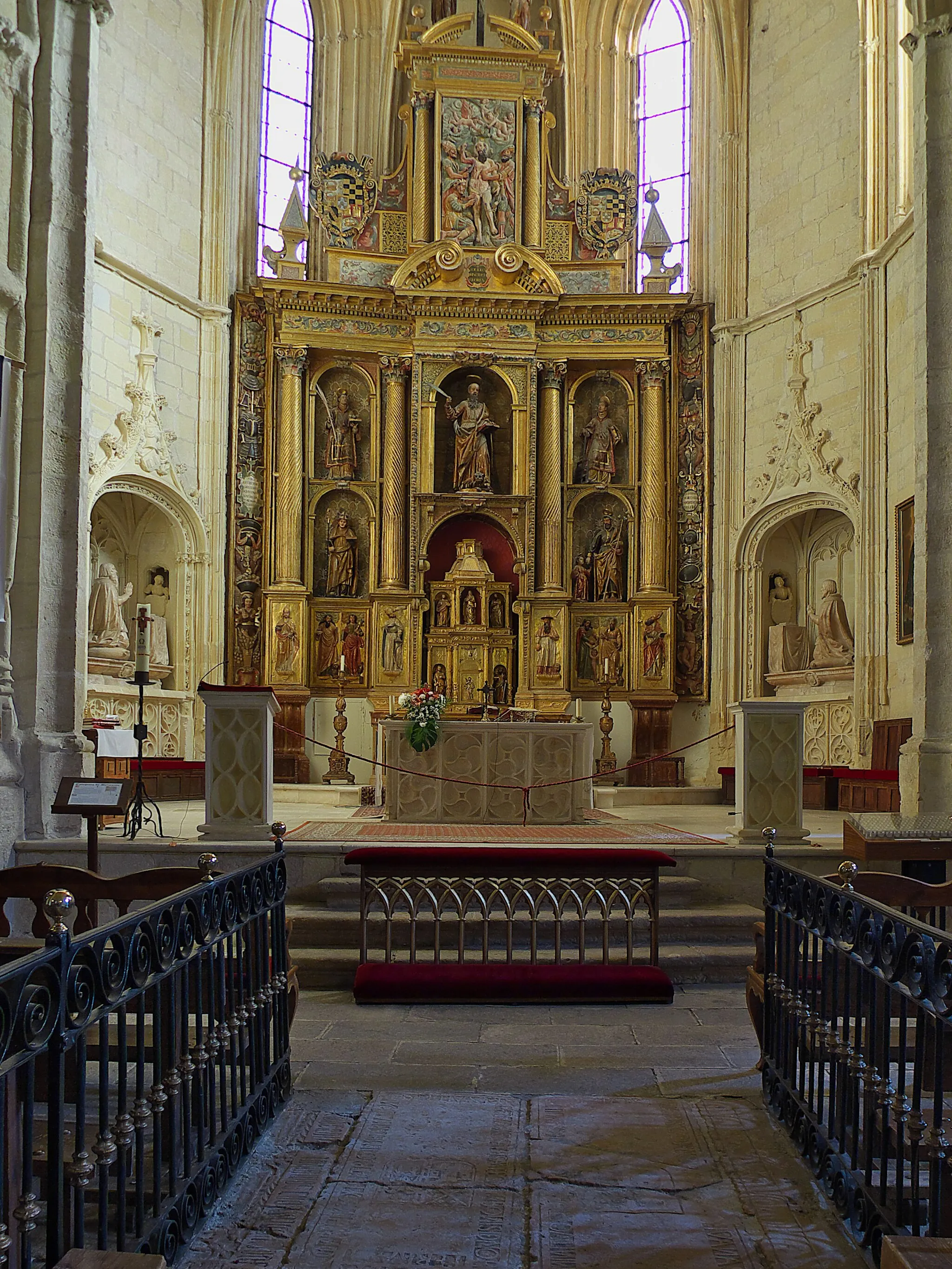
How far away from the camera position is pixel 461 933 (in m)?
6.22

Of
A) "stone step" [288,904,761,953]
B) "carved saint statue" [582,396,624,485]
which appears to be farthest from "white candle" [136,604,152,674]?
"carved saint statue" [582,396,624,485]

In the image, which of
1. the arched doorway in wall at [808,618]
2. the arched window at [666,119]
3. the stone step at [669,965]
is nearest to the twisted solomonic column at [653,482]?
the arched doorway in wall at [808,618]

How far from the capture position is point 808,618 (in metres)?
15.5

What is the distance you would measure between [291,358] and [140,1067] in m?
14.3

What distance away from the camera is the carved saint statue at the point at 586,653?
53.9 feet

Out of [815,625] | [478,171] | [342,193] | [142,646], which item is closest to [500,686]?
[815,625]

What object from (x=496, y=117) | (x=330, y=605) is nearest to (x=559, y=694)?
(x=330, y=605)

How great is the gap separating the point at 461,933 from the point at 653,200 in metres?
13.3

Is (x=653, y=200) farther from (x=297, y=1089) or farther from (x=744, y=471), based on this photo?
(x=297, y=1089)

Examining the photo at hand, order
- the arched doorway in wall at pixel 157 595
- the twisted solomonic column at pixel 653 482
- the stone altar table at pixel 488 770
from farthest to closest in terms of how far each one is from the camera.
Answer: the twisted solomonic column at pixel 653 482 < the arched doorway in wall at pixel 157 595 < the stone altar table at pixel 488 770

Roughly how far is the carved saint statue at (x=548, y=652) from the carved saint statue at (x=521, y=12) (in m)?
8.64

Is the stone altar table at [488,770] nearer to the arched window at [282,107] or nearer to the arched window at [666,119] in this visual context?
the arched window at [282,107]

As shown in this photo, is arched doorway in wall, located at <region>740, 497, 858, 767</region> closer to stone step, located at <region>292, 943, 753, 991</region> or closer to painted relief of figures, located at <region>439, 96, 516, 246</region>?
painted relief of figures, located at <region>439, 96, 516, 246</region>

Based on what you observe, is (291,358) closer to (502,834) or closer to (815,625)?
(815,625)
